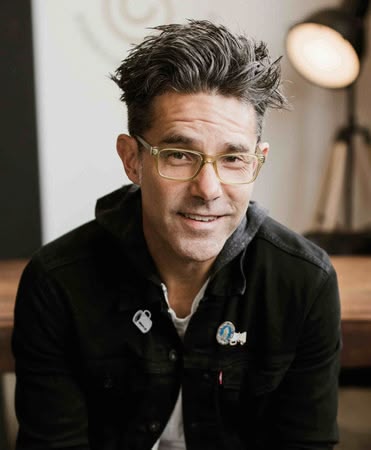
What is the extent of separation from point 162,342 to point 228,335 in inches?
5.4

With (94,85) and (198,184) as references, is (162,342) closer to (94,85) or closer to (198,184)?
Result: (198,184)

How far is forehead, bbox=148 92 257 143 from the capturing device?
48.2 inches

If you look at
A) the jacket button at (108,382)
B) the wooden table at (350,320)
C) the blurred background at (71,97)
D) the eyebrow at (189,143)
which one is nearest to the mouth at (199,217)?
the eyebrow at (189,143)

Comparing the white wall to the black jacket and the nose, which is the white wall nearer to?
the black jacket

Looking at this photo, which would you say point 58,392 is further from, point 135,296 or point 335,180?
point 335,180

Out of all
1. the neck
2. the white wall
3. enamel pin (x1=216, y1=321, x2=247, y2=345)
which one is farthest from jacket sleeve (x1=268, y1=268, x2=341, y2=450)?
the white wall

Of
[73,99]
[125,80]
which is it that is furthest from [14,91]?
[125,80]

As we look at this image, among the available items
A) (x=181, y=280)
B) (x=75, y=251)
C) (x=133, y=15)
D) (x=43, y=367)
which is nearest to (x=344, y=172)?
(x=133, y=15)

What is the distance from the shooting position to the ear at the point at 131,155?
4.39ft

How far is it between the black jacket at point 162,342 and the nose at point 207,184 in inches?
8.1

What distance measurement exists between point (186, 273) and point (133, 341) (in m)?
0.18

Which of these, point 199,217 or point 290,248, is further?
point 290,248

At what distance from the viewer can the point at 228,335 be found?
4.68ft

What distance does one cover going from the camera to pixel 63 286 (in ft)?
4.60
